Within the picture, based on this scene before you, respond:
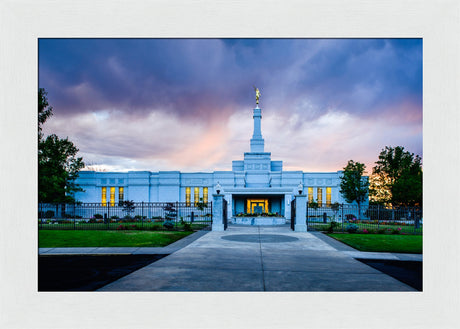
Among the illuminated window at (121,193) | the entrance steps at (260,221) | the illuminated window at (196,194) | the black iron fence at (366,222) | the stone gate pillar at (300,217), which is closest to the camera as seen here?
the stone gate pillar at (300,217)

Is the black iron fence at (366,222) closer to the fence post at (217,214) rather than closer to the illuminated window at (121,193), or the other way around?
the fence post at (217,214)

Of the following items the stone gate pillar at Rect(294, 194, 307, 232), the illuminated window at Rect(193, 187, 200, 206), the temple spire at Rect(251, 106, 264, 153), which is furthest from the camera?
the temple spire at Rect(251, 106, 264, 153)

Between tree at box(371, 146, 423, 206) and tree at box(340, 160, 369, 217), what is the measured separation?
618cm

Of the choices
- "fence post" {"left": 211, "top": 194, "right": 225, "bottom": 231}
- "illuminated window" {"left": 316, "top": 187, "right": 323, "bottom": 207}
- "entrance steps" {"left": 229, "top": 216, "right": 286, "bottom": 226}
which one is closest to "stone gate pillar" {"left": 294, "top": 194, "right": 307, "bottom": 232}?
"fence post" {"left": 211, "top": 194, "right": 225, "bottom": 231}

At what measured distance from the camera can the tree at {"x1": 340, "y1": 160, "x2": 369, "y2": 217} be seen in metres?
46.9

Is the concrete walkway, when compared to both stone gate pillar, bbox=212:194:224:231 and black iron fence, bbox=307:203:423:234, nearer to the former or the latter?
stone gate pillar, bbox=212:194:224:231

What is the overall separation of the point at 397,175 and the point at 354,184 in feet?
55.6

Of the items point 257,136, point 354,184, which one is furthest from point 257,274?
point 257,136

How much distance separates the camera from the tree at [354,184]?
154 feet

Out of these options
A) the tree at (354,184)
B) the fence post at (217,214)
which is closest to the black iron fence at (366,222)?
the tree at (354,184)

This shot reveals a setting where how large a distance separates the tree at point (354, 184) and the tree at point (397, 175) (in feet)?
20.3

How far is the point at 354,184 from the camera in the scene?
46.9 meters
